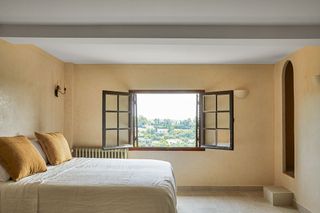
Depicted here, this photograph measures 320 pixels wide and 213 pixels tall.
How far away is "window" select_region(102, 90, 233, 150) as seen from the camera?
5.78 meters

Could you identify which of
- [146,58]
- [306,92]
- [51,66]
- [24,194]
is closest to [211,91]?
[146,58]

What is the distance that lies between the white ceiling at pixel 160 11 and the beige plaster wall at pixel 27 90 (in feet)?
2.47

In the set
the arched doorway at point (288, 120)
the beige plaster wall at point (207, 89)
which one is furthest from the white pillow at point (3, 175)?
the arched doorway at point (288, 120)

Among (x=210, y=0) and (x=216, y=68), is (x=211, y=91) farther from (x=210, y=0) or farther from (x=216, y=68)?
(x=210, y=0)

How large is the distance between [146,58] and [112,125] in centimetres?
135

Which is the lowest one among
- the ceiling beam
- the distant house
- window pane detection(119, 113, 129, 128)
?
the distant house

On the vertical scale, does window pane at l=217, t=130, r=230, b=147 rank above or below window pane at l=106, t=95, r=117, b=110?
below

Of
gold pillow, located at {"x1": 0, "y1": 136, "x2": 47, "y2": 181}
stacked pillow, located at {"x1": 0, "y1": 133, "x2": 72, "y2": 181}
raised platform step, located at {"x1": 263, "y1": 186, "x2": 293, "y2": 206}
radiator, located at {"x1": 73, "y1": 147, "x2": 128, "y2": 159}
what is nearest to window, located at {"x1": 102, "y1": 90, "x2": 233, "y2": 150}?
radiator, located at {"x1": 73, "y1": 147, "x2": 128, "y2": 159}

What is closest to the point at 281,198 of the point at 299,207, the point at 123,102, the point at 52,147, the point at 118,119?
the point at 299,207

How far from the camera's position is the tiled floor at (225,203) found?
15.3 ft

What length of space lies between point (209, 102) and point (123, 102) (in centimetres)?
155

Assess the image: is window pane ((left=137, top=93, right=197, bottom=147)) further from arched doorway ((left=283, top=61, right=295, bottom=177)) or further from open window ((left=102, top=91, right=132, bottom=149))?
arched doorway ((left=283, top=61, right=295, bottom=177))

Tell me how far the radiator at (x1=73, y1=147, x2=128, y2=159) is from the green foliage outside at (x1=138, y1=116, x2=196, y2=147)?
1.48 feet

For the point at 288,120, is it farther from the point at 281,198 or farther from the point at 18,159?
the point at 18,159
